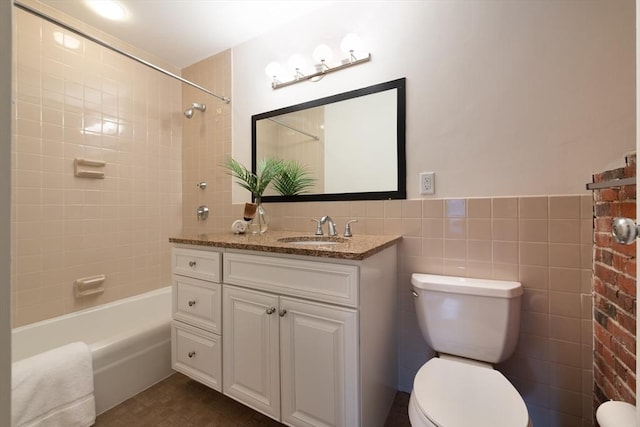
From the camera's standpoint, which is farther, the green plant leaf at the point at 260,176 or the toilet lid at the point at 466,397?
the green plant leaf at the point at 260,176

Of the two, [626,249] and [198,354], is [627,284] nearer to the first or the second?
[626,249]

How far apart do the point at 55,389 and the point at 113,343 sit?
0.25 meters

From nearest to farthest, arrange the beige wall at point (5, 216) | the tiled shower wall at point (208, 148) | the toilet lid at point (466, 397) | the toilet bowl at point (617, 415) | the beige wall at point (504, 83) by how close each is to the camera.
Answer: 1. the beige wall at point (5, 216)
2. the toilet bowl at point (617, 415)
3. the toilet lid at point (466, 397)
4. the beige wall at point (504, 83)
5. the tiled shower wall at point (208, 148)

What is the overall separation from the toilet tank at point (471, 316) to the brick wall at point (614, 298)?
26 centimetres

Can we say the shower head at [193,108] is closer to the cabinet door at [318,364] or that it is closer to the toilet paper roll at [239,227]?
the toilet paper roll at [239,227]

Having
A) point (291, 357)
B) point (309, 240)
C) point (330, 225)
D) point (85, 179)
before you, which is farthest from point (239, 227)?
point (85, 179)

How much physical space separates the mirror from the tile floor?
1.17 m

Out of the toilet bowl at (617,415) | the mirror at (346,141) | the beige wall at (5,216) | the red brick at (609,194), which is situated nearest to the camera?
the beige wall at (5,216)

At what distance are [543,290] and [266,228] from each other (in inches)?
56.7

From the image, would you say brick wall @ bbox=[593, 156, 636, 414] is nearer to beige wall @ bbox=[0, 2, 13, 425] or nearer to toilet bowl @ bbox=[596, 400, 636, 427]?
toilet bowl @ bbox=[596, 400, 636, 427]

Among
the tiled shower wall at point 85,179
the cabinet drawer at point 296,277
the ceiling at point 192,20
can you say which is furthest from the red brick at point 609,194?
the tiled shower wall at point 85,179

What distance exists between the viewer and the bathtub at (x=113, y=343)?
1.32m

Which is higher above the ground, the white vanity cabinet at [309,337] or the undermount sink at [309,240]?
the undermount sink at [309,240]

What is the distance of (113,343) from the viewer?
1.35 meters
